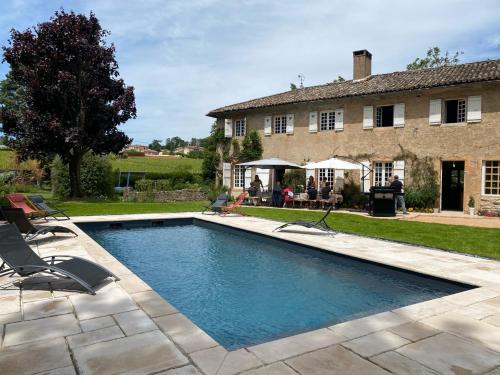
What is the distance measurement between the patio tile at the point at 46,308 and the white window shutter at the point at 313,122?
1665 cm

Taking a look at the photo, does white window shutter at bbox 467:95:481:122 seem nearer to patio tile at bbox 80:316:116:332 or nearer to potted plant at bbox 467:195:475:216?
potted plant at bbox 467:195:475:216

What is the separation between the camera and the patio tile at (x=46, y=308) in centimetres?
404

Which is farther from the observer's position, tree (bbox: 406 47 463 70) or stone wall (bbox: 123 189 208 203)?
tree (bbox: 406 47 463 70)

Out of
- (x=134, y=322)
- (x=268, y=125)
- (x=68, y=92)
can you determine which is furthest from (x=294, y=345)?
(x=68, y=92)

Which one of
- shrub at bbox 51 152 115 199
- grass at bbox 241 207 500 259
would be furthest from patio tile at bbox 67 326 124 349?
shrub at bbox 51 152 115 199

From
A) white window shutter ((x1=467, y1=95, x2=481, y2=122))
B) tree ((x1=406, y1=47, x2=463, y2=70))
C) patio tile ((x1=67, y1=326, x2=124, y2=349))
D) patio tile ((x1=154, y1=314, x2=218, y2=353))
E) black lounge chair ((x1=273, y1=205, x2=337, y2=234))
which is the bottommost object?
→ patio tile ((x1=67, y1=326, x2=124, y2=349))

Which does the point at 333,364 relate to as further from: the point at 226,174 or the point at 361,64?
the point at 226,174

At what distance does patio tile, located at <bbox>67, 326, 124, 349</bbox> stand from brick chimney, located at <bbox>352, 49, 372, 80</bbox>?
19.5 meters

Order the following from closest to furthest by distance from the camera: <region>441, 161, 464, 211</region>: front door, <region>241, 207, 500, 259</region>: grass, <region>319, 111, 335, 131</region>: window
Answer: <region>241, 207, 500, 259</region>: grass → <region>441, 161, 464, 211</region>: front door → <region>319, 111, 335, 131</region>: window

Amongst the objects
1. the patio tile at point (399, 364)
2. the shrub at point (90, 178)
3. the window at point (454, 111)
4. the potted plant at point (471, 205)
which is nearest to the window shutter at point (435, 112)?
the window at point (454, 111)

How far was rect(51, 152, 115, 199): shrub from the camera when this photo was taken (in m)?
22.2

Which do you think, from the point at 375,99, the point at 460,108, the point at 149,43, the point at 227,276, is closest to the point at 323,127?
the point at 375,99

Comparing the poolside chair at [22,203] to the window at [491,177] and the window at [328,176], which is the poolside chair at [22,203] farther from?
the window at [491,177]

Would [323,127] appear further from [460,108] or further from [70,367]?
[70,367]
